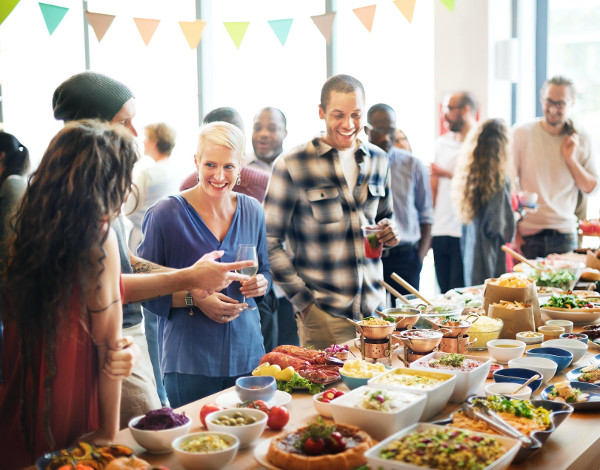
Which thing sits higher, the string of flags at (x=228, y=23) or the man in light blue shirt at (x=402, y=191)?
the string of flags at (x=228, y=23)

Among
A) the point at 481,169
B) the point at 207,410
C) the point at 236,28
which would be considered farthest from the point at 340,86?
the point at 236,28

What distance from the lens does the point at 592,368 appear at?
7.54 ft

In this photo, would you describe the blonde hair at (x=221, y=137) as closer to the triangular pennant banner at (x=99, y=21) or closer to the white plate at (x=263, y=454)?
the white plate at (x=263, y=454)

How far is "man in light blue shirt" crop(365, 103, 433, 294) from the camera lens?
4883 mm

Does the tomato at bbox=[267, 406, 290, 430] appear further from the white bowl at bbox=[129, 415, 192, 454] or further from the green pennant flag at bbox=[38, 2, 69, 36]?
the green pennant flag at bbox=[38, 2, 69, 36]

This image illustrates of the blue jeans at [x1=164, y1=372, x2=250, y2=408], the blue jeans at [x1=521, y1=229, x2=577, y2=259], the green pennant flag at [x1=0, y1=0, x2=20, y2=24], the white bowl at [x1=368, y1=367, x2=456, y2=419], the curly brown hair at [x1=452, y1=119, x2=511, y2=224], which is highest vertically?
the green pennant flag at [x1=0, y1=0, x2=20, y2=24]

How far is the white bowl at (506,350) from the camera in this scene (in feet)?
8.05

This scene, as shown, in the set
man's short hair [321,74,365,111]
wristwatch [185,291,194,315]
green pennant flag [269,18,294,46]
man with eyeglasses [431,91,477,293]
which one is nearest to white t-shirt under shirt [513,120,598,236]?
man with eyeglasses [431,91,477,293]

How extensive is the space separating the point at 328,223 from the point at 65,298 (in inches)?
71.1

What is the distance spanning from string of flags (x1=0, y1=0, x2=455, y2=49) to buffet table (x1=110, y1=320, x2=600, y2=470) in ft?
11.7

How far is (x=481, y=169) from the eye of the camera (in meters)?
4.92

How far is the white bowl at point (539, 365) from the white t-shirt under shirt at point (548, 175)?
323 centimetres

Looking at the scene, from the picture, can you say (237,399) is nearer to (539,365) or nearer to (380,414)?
(380,414)

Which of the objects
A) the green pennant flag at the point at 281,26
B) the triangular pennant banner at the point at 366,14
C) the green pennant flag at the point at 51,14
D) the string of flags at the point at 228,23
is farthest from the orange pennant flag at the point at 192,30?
the triangular pennant banner at the point at 366,14
